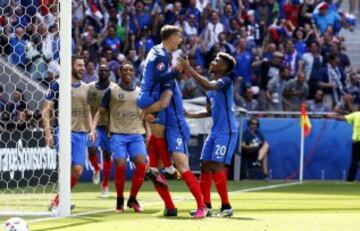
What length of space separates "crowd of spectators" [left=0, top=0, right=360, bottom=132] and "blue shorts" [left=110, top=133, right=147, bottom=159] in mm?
10130

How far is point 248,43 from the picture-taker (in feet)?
96.2

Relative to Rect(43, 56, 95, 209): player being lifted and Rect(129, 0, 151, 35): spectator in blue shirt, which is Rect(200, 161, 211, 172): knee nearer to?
Rect(43, 56, 95, 209): player being lifted

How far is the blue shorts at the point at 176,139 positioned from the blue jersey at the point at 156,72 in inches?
17.4

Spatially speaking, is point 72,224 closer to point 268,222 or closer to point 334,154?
point 268,222

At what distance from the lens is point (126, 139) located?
16.4 m

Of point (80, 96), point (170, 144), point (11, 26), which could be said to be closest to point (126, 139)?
point (80, 96)

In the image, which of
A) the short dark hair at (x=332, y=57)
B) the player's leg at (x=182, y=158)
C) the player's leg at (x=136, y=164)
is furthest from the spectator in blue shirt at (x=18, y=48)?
the short dark hair at (x=332, y=57)

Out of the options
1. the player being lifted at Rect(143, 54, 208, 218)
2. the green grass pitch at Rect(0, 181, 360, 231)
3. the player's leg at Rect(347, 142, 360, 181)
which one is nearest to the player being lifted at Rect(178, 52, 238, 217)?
the green grass pitch at Rect(0, 181, 360, 231)

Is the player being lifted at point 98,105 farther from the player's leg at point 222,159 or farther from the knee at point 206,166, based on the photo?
the player's leg at point 222,159

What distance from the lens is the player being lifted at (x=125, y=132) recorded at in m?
16.0

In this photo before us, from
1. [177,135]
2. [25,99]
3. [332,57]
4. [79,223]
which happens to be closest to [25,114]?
[25,99]

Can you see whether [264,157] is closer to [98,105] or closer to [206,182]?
[98,105]

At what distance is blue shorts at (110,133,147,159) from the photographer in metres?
16.3

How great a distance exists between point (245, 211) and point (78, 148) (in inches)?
97.8
